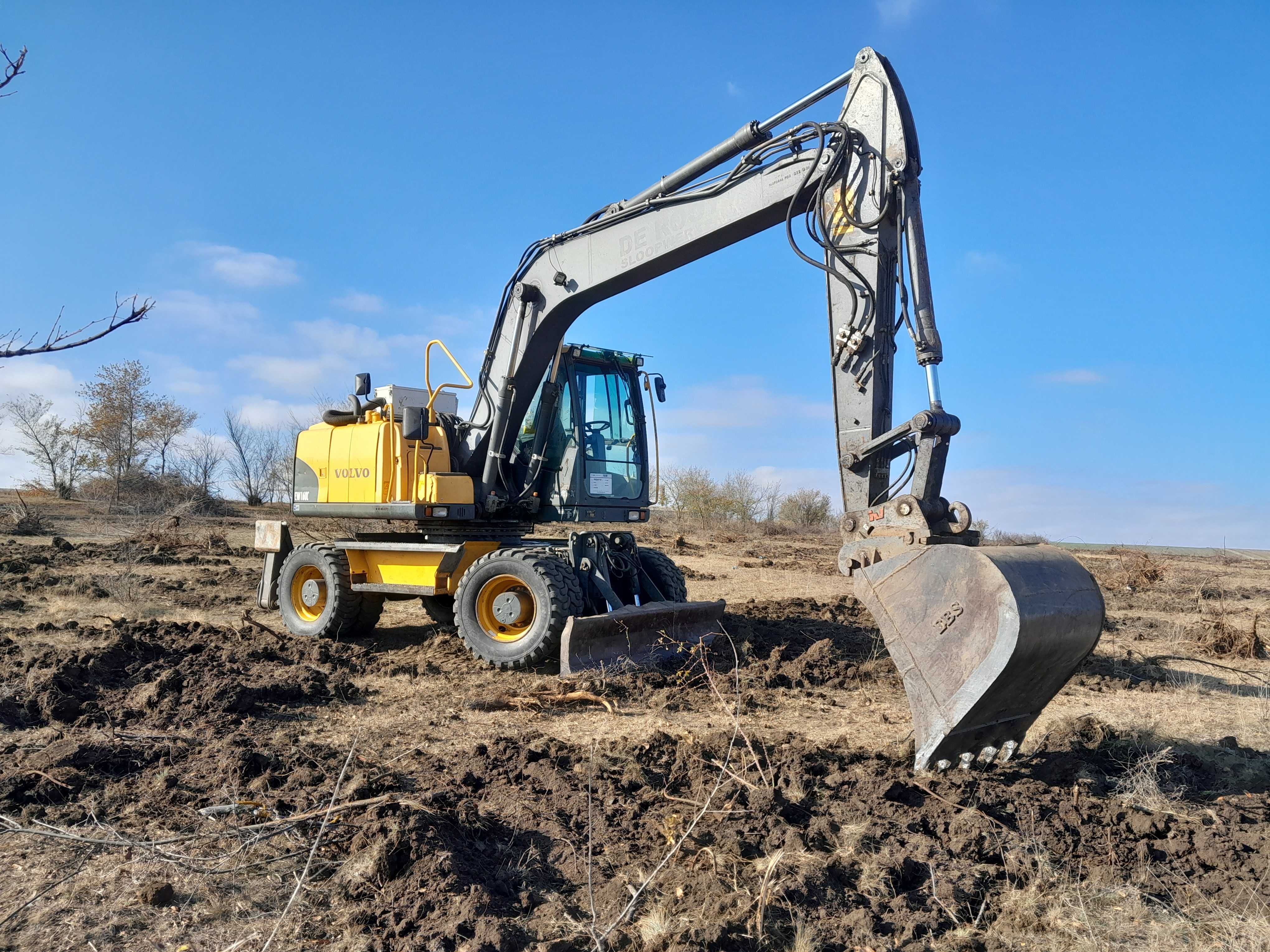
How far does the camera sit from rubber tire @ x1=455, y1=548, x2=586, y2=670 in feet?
25.2

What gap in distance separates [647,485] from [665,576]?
3.49 ft

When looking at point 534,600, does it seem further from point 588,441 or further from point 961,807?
point 961,807

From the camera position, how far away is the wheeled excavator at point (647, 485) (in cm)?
453

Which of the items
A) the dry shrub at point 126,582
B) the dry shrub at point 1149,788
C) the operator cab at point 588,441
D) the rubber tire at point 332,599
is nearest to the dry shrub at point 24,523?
the dry shrub at point 126,582

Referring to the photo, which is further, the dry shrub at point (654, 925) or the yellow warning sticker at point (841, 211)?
the yellow warning sticker at point (841, 211)

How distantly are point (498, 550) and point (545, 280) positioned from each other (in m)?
2.81

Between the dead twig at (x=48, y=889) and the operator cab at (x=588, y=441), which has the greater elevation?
the operator cab at (x=588, y=441)

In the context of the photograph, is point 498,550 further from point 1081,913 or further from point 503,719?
point 1081,913

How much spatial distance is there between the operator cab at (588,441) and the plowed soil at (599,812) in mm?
1987

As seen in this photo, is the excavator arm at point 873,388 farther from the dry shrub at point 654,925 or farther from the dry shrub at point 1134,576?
the dry shrub at point 1134,576

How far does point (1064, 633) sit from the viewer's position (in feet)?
14.6

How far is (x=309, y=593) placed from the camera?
1020 centimetres

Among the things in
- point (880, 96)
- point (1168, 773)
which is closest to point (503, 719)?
point (1168, 773)

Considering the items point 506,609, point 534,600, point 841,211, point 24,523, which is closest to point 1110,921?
point 841,211
